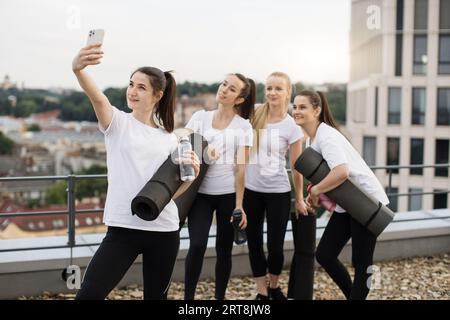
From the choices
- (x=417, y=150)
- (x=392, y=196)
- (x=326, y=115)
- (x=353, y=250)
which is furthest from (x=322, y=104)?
(x=417, y=150)

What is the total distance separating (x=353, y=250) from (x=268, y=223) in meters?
0.78

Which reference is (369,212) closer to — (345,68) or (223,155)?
(223,155)

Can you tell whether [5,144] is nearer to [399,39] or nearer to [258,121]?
[399,39]

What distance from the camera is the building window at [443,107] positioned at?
4969 centimetres

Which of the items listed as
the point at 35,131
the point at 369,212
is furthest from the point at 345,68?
the point at 369,212

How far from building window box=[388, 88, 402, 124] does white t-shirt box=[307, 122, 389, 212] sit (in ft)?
167

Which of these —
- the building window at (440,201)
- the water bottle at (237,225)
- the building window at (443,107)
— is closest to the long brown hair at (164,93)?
the water bottle at (237,225)

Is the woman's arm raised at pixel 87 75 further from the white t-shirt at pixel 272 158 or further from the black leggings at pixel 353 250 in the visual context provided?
the black leggings at pixel 353 250

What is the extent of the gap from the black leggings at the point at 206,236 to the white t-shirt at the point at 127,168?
3.89 ft

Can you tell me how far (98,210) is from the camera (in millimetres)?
5340

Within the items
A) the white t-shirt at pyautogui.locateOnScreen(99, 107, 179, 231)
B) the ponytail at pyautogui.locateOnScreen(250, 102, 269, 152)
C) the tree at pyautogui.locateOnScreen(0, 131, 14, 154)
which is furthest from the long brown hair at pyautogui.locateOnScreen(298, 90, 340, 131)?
the tree at pyautogui.locateOnScreen(0, 131, 14, 154)

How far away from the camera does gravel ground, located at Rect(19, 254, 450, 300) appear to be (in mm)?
5171

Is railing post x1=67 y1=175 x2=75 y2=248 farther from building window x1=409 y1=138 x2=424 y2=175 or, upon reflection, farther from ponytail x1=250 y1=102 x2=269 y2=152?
building window x1=409 y1=138 x2=424 y2=175
